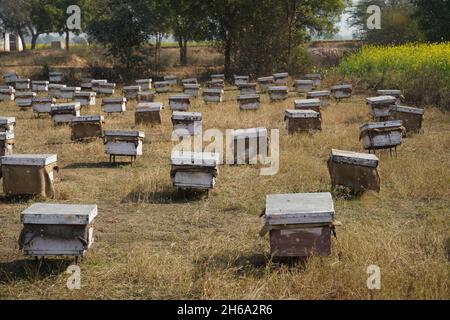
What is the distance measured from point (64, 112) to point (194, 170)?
7.64m

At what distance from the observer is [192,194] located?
8594mm

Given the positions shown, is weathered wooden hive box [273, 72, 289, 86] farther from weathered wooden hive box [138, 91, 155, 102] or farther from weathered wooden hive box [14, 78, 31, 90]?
weathered wooden hive box [14, 78, 31, 90]

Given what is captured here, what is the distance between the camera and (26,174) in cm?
802

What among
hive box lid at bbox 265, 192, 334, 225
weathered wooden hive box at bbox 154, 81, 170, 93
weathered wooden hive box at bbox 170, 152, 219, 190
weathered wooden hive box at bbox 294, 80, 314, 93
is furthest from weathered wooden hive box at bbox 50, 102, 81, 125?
hive box lid at bbox 265, 192, 334, 225

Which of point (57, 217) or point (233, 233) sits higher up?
point (57, 217)

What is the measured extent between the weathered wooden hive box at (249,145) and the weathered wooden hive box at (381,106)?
4.16 meters

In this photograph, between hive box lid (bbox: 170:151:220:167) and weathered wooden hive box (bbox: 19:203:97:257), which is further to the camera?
hive box lid (bbox: 170:151:220:167)

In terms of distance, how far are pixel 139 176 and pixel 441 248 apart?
5.18 m

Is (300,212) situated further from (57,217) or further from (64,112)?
(64,112)

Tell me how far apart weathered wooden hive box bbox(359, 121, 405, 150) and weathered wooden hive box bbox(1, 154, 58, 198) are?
551cm

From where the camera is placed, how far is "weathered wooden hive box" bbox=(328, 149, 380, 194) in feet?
26.5

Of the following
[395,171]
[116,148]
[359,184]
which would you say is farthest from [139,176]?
[395,171]

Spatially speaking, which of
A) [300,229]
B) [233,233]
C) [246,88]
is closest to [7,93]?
[246,88]
